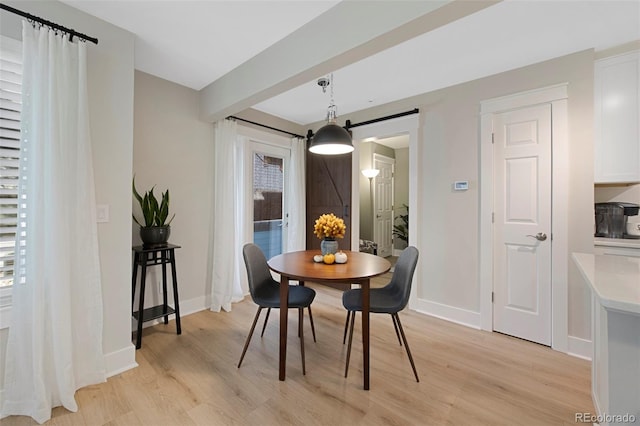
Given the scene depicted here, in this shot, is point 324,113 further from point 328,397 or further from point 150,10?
point 328,397

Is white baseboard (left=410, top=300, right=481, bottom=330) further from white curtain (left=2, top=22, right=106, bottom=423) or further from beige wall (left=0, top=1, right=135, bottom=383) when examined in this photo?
white curtain (left=2, top=22, right=106, bottom=423)

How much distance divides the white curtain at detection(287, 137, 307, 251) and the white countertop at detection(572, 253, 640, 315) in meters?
3.11

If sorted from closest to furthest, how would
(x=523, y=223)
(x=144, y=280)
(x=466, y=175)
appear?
(x=144, y=280), (x=523, y=223), (x=466, y=175)

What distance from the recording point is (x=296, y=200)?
4020mm

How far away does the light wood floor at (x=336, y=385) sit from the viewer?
1521 mm

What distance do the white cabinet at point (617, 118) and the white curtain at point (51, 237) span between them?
395 cm

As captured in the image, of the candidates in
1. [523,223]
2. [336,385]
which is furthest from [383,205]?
[336,385]

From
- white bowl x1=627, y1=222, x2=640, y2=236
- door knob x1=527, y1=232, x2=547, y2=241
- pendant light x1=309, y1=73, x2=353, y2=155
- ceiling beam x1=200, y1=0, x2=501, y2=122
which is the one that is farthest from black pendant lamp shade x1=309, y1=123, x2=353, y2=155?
white bowl x1=627, y1=222, x2=640, y2=236

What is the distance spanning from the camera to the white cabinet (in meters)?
2.02

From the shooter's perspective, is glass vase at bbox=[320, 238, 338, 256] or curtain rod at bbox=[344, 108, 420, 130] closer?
glass vase at bbox=[320, 238, 338, 256]

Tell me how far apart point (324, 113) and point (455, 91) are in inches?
66.8

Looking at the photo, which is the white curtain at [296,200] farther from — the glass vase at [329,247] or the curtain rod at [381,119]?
the glass vase at [329,247]

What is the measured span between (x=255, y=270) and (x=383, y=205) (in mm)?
4357

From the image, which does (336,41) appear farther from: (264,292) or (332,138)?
(264,292)
